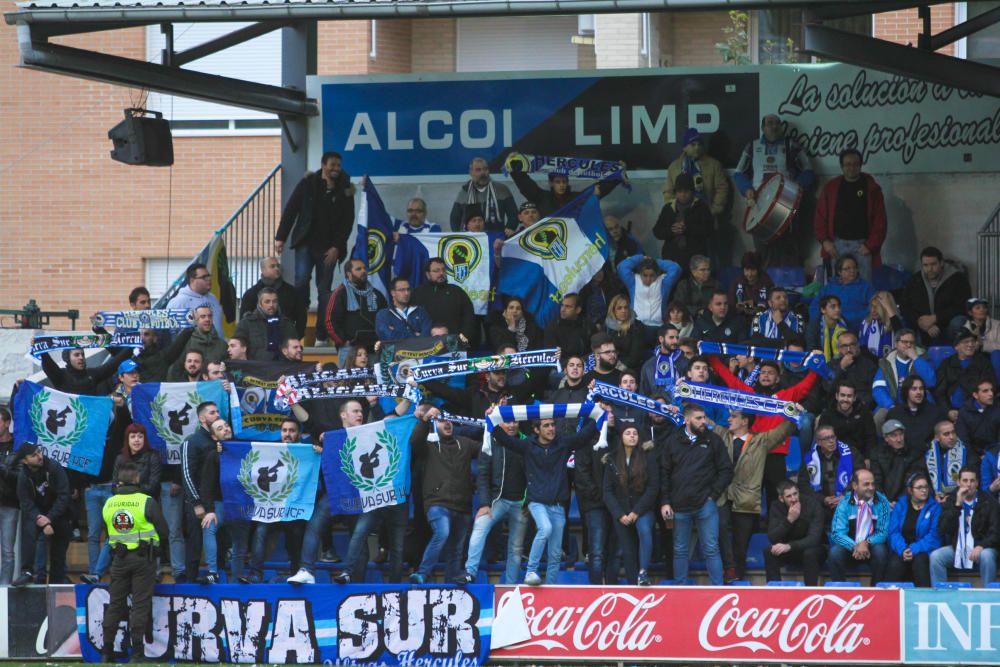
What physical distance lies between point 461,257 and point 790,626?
6650 millimetres

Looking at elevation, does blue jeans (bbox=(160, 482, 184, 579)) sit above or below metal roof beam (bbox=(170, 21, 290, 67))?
below

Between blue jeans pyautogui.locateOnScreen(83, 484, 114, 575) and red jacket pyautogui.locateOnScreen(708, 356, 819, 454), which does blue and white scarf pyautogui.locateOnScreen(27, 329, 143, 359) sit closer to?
blue jeans pyautogui.locateOnScreen(83, 484, 114, 575)

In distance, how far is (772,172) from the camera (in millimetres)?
20266

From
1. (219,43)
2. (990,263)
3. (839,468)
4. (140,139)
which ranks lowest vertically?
(839,468)

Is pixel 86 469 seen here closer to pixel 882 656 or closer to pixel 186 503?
pixel 186 503

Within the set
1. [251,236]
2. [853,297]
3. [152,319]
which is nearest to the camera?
[152,319]

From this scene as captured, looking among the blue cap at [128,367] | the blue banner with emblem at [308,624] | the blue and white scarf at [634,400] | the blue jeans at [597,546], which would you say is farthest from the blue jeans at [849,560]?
the blue cap at [128,367]

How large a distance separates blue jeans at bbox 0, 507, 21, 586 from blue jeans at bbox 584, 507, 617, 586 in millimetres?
5776

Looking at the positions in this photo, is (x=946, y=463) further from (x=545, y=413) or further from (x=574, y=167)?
(x=574, y=167)

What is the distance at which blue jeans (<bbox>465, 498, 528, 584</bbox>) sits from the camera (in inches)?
612

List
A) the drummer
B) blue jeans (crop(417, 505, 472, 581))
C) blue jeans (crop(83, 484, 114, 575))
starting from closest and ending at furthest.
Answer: blue jeans (crop(417, 505, 472, 581)) → blue jeans (crop(83, 484, 114, 575)) → the drummer

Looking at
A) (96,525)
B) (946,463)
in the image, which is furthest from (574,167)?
(96,525)

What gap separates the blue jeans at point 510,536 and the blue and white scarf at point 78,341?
15.3ft

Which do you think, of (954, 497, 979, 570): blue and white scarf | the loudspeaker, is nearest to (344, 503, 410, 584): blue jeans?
(954, 497, 979, 570): blue and white scarf
